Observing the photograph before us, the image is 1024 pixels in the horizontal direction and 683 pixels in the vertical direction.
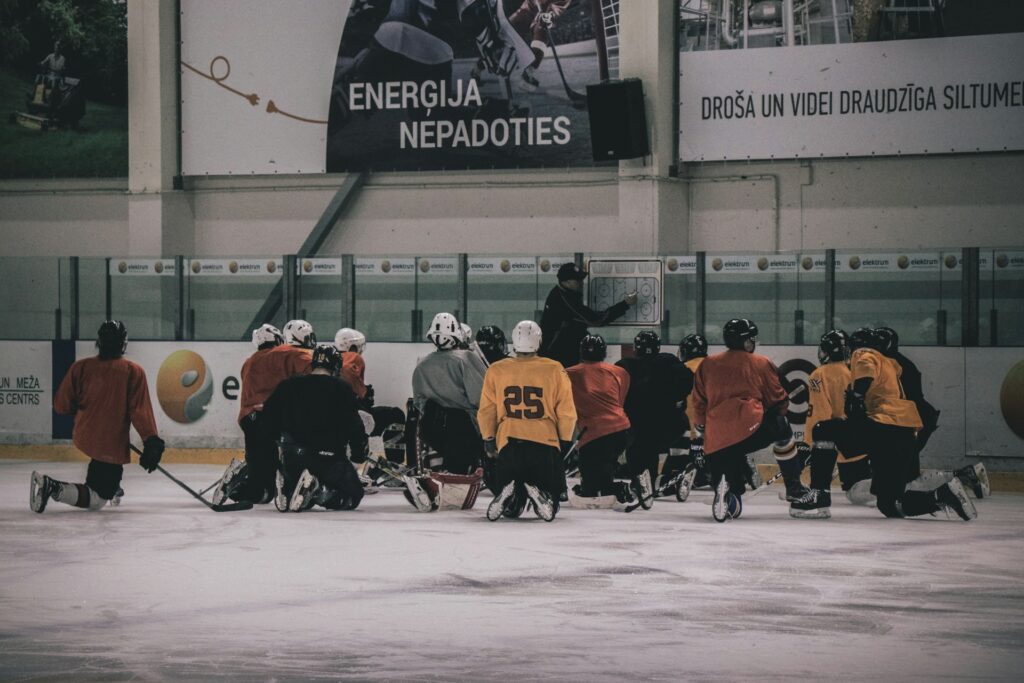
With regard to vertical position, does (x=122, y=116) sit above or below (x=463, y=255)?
above

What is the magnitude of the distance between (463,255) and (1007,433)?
5.48 metres

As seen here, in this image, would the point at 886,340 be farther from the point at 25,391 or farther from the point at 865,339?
the point at 25,391

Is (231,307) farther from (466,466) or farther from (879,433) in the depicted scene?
(879,433)

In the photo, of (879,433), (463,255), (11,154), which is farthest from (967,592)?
(11,154)

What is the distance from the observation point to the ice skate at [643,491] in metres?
13.0

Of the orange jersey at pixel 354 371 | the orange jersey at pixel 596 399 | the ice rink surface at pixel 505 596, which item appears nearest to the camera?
the ice rink surface at pixel 505 596

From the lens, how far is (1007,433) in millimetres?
15156

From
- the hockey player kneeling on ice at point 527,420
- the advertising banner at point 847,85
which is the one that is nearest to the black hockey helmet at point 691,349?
the hockey player kneeling on ice at point 527,420

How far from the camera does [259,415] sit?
43.0ft

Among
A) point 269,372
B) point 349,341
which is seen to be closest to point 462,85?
point 349,341

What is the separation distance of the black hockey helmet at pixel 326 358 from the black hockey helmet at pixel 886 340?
3.90 m

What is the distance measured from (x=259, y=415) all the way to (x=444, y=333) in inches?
59.7

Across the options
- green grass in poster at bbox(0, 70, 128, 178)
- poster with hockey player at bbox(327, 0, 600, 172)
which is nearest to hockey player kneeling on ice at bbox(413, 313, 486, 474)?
poster with hockey player at bbox(327, 0, 600, 172)

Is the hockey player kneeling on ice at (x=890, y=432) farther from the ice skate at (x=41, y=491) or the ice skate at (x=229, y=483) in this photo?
the ice skate at (x=41, y=491)
